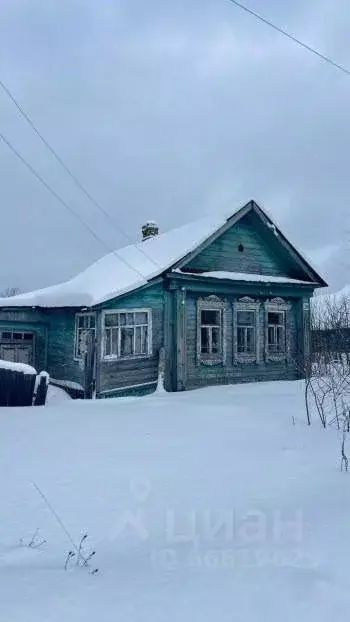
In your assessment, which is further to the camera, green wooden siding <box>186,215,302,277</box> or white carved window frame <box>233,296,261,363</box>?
white carved window frame <box>233,296,261,363</box>

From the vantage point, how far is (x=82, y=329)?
13.9 meters

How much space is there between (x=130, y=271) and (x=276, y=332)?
558cm

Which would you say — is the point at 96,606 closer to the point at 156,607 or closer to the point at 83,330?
the point at 156,607

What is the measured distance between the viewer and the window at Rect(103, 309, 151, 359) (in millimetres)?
12988

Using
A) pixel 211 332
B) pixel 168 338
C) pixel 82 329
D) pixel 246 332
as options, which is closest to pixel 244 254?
pixel 246 332

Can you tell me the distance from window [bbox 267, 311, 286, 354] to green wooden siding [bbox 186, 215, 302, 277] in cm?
144

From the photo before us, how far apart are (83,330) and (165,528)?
10.4 metres

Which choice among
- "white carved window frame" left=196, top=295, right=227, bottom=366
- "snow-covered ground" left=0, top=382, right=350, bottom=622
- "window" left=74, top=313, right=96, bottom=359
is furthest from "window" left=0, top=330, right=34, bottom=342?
"snow-covered ground" left=0, top=382, right=350, bottom=622

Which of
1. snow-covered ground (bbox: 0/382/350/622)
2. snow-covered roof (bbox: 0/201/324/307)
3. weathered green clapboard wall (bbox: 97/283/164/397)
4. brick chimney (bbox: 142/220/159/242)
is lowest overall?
snow-covered ground (bbox: 0/382/350/622)

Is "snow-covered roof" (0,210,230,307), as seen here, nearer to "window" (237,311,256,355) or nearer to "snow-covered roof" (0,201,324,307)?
"snow-covered roof" (0,201,324,307)

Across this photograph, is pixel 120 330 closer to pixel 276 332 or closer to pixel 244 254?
pixel 244 254

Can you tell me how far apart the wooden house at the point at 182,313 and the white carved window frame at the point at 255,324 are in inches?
1.3

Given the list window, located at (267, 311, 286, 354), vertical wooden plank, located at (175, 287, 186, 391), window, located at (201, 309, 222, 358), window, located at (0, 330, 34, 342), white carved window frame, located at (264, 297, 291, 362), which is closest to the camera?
vertical wooden plank, located at (175, 287, 186, 391)

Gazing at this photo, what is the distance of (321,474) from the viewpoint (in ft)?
17.7
